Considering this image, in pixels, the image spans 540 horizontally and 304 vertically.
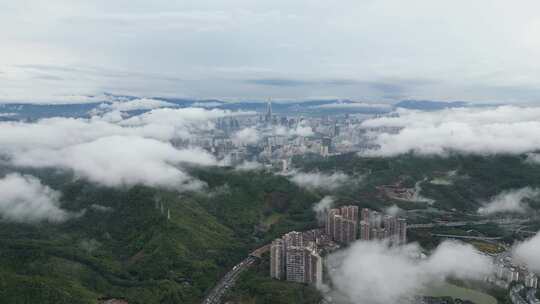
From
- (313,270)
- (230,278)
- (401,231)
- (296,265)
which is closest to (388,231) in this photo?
(401,231)

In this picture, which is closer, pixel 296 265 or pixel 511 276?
pixel 511 276

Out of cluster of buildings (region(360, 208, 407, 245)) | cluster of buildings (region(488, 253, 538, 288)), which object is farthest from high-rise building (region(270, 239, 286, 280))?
cluster of buildings (region(488, 253, 538, 288))

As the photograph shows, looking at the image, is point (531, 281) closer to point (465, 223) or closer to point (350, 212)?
point (465, 223)

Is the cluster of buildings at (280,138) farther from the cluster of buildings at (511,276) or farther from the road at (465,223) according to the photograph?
the cluster of buildings at (511,276)

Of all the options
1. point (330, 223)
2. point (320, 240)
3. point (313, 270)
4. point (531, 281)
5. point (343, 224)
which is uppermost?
point (343, 224)

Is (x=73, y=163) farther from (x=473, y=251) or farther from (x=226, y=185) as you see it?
(x=473, y=251)

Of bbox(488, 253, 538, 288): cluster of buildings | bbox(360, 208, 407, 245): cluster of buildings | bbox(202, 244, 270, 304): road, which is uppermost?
bbox(360, 208, 407, 245): cluster of buildings

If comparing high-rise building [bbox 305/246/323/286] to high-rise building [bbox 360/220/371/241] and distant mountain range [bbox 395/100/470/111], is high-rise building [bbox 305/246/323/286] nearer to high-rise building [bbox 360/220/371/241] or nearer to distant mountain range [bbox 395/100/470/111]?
high-rise building [bbox 360/220/371/241]
